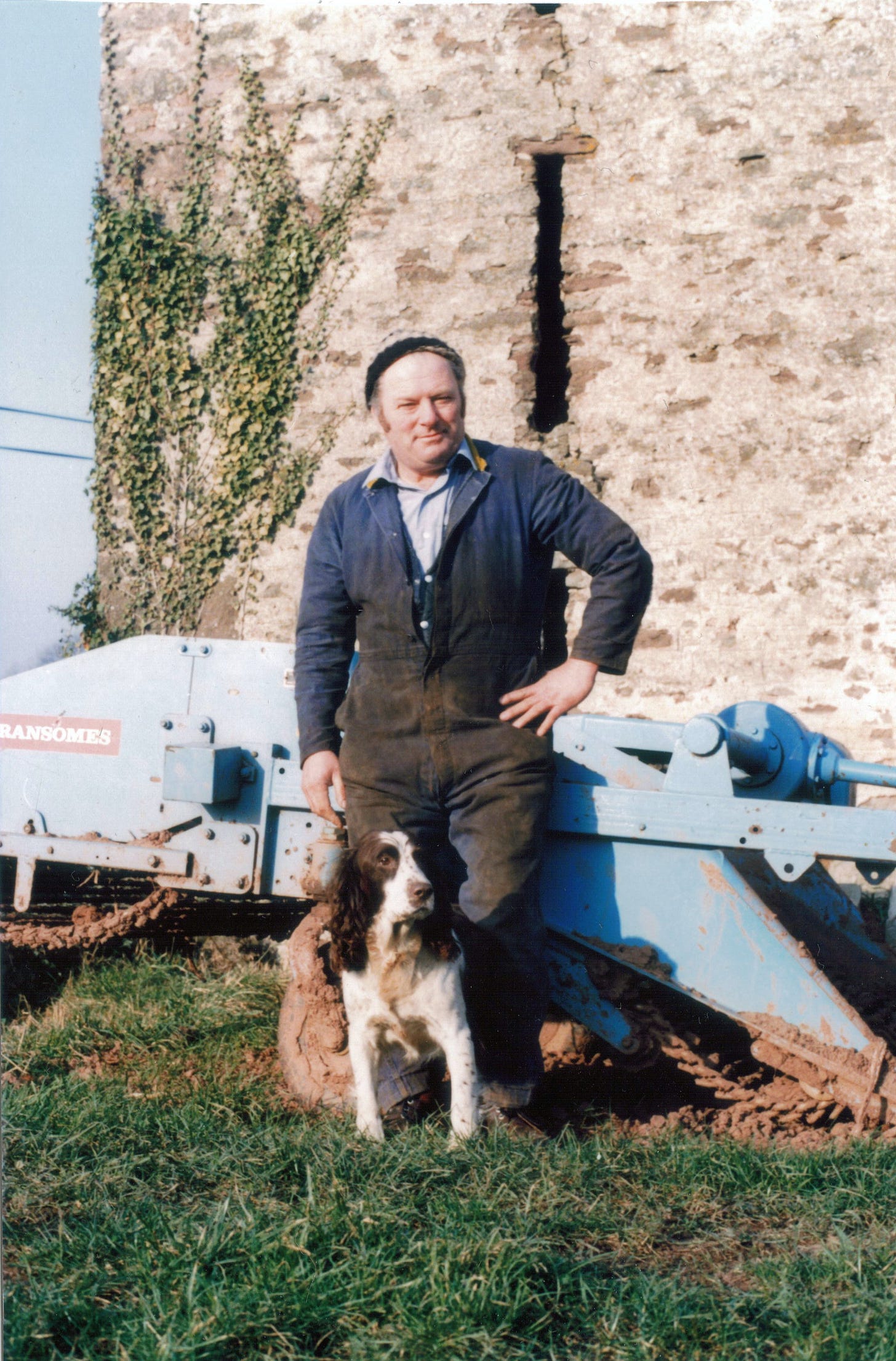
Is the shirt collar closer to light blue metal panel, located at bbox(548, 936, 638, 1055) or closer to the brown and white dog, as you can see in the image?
the brown and white dog

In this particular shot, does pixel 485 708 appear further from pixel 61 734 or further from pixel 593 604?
pixel 61 734

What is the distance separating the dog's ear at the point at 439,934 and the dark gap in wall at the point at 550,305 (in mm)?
3715

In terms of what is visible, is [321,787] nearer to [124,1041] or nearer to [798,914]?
[124,1041]

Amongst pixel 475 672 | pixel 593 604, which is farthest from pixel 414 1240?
pixel 593 604

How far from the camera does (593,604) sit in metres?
3.01

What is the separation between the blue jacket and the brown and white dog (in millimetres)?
434

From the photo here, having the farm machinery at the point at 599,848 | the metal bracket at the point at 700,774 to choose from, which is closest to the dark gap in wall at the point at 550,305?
the farm machinery at the point at 599,848

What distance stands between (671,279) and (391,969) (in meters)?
4.33

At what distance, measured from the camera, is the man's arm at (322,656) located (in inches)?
124

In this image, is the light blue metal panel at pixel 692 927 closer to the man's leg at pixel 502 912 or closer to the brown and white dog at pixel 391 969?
the man's leg at pixel 502 912

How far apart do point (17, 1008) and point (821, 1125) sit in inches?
119

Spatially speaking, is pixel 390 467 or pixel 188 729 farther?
pixel 188 729

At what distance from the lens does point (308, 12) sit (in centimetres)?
616

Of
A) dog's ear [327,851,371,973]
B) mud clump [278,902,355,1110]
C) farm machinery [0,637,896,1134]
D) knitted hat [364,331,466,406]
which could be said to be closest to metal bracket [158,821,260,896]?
farm machinery [0,637,896,1134]
